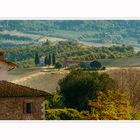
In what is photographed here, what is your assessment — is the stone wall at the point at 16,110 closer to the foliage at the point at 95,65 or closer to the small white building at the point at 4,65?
the small white building at the point at 4,65

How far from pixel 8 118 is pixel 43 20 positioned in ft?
8.67

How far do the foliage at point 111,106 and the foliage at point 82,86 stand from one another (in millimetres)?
148

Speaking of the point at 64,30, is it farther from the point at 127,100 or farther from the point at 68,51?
the point at 127,100

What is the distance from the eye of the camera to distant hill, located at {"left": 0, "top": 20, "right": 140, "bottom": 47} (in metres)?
25.6

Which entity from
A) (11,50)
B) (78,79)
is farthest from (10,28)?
(78,79)

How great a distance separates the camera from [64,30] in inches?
1011

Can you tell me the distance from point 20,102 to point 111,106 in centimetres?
234

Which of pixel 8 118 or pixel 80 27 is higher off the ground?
pixel 80 27

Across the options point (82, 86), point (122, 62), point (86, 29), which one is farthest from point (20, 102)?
point (122, 62)

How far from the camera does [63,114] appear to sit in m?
25.5

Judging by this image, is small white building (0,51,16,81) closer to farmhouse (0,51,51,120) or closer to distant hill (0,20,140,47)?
farmhouse (0,51,51,120)

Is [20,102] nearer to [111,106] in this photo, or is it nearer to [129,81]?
[111,106]

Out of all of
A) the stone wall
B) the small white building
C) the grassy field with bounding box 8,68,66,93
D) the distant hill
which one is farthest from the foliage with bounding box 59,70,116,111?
the small white building

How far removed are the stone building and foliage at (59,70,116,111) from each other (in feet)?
1.61
